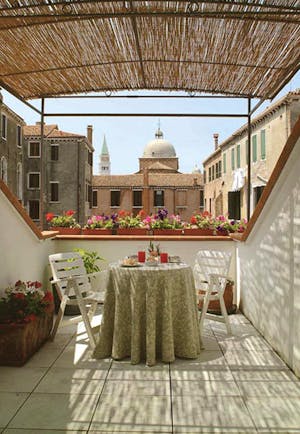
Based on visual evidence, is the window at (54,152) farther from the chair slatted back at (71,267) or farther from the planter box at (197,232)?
the chair slatted back at (71,267)

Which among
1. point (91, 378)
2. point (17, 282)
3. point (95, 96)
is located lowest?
point (91, 378)

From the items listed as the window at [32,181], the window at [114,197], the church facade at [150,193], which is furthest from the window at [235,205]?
the window at [114,197]

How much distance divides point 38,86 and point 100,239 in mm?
2254

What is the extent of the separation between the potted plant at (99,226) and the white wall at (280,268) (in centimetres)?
227

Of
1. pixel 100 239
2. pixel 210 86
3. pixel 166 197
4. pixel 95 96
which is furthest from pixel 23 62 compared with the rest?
pixel 166 197

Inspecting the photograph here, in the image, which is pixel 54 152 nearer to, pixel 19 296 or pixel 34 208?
pixel 34 208

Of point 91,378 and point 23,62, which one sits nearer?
point 91,378

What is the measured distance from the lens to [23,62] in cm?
420

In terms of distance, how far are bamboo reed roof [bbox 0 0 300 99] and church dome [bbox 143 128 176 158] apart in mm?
49438

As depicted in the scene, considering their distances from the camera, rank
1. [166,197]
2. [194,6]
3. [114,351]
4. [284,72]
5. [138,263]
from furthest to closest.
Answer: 1. [166,197]
2. [284,72]
3. [138,263]
4. [114,351]
5. [194,6]

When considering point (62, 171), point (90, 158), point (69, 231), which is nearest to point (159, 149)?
point (90, 158)

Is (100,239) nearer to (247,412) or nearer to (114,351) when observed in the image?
(114,351)

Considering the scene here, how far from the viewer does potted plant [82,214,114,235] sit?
627cm

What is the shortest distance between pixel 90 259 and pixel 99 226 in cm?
67
